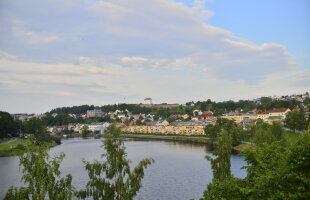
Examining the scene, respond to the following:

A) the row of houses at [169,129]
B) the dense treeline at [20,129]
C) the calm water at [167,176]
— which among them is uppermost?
the dense treeline at [20,129]

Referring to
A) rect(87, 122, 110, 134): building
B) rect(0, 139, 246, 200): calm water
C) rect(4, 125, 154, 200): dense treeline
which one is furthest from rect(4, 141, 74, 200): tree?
rect(87, 122, 110, 134): building

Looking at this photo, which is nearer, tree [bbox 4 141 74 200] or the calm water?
tree [bbox 4 141 74 200]

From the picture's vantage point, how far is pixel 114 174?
46.6 feet

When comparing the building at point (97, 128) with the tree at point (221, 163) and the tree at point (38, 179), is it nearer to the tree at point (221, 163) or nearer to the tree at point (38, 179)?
the tree at point (221, 163)

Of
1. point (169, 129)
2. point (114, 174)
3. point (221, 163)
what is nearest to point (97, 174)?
point (114, 174)

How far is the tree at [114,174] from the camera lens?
45.4 ft

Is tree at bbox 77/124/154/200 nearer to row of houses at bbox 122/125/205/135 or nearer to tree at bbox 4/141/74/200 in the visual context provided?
tree at bbox 4/141/74/200

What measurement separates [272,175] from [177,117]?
16733 centimetres

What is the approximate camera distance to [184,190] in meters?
33.0

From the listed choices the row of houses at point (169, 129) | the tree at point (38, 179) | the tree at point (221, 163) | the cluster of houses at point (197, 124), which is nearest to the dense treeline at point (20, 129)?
the row of houses at point (169, 129)

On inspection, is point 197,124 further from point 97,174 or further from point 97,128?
point 97,174

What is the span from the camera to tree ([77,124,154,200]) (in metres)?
13.8

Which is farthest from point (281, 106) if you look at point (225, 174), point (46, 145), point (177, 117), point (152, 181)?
point (46, 145)

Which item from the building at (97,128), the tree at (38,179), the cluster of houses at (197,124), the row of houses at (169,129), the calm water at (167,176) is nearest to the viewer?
the tree at (38,179)
